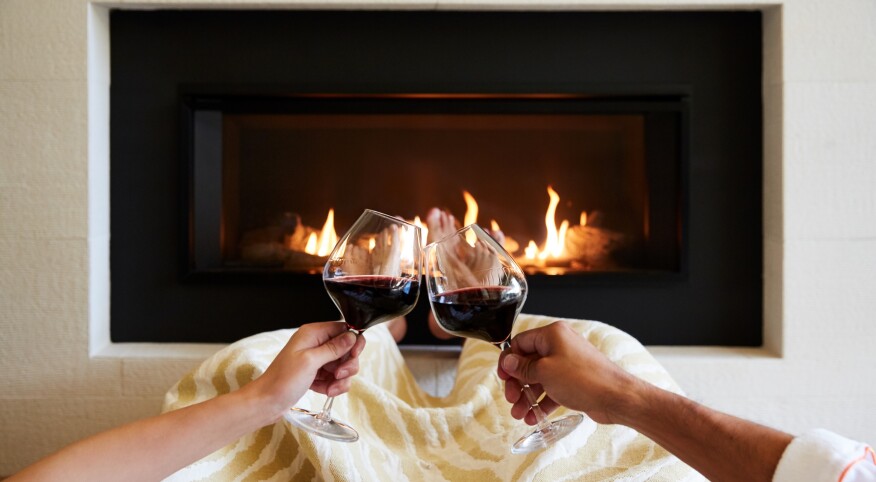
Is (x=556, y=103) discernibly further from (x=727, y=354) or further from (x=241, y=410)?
(x=241, y=410)

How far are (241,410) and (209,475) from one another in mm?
351

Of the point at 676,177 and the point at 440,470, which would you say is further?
the point at 676,177

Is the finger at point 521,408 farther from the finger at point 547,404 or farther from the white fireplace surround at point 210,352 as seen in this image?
the white fireplace surround at point 210,352

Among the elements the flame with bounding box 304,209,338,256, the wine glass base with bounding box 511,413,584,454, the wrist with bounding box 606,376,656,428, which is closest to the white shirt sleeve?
the wrist with bounding box 606,376,656,428

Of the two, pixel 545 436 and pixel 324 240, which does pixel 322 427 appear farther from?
pixel 324 240

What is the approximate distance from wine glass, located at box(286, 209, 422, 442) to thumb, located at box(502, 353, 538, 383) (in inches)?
7.0

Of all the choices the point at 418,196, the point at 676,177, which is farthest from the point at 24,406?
the point at 676,177

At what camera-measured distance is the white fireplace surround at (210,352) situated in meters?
1.98

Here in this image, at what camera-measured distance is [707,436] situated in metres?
0.88

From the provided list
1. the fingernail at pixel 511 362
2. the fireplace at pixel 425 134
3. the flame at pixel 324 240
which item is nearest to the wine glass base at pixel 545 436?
the fingernail at pixel 511 362

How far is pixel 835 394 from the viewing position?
2.00 metres

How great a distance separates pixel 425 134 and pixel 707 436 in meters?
1.49

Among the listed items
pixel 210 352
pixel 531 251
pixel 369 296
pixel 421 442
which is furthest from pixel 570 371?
pixel 210 352

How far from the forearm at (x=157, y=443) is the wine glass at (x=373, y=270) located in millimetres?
138
